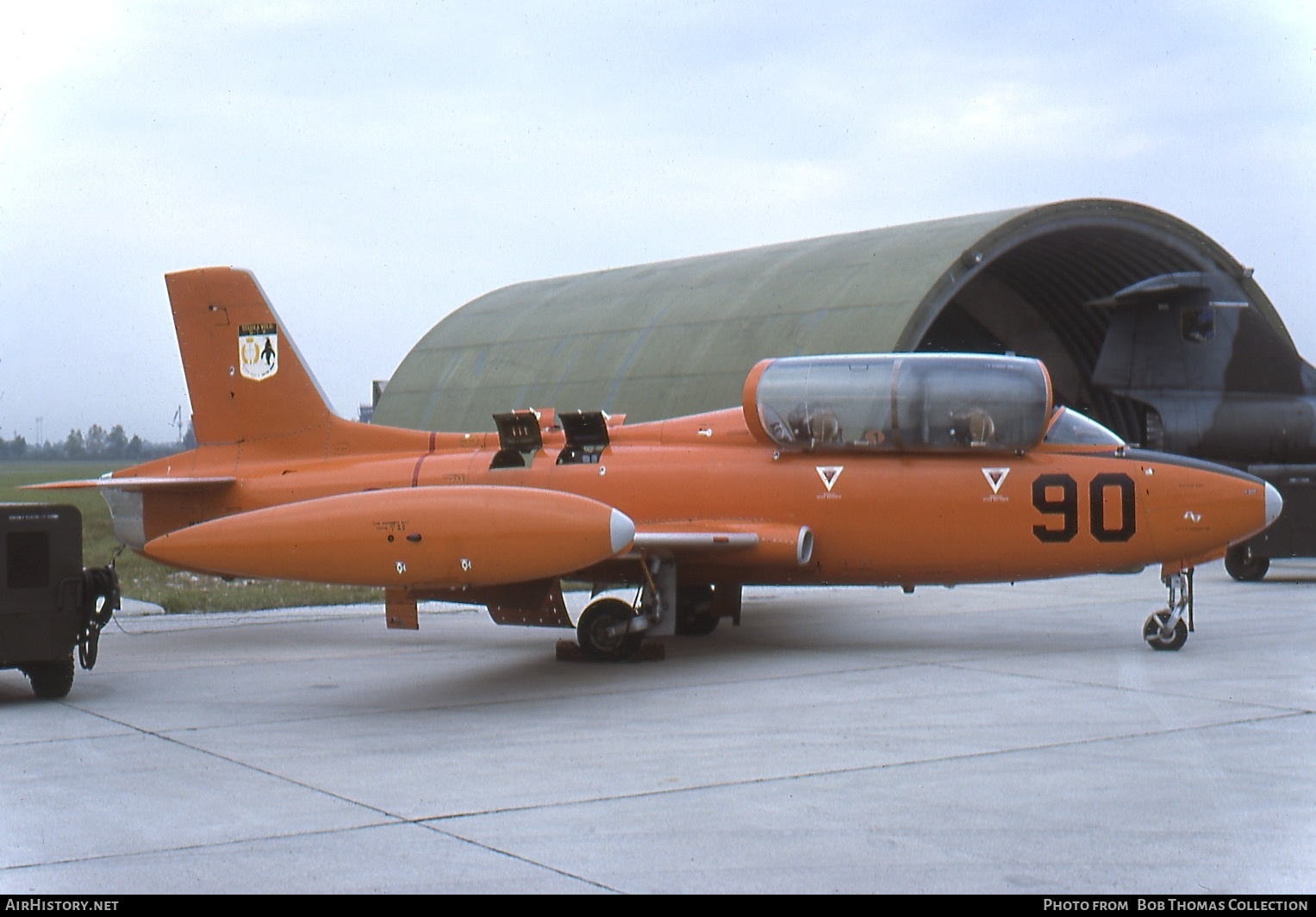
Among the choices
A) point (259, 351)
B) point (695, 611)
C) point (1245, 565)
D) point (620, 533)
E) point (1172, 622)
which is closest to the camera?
point (620, 533)

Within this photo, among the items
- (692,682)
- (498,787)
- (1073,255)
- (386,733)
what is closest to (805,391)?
(692,682)

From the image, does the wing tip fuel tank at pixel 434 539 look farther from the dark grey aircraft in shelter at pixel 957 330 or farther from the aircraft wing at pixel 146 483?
the dark grey aircraft in shelter at pixel 957 330

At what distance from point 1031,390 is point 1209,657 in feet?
8.14

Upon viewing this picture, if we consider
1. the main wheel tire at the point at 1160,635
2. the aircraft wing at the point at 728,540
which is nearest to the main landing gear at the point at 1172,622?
the main wheel tire at the point at 1160,635

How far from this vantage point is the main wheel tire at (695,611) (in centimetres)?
1292

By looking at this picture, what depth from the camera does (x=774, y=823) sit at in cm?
588

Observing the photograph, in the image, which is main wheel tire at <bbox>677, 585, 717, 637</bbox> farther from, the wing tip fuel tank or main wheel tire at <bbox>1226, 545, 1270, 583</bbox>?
main wheel tire at <bbox>1226, 545, 1270, 583</bbox>

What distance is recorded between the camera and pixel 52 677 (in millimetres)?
9453

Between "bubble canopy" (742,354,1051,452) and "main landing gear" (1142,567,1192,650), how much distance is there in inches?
62.9

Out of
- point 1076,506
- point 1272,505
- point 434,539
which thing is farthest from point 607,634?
point 1272,505

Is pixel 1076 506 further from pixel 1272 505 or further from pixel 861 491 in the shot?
pixel 861 491

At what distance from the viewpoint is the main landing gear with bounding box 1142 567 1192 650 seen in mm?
11297

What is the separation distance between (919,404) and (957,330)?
1812 centimetres

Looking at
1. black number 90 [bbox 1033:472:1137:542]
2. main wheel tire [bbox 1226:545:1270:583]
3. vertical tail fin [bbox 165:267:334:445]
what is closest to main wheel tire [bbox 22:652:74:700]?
vertical tail fin [bbox 165:267:334:445]
